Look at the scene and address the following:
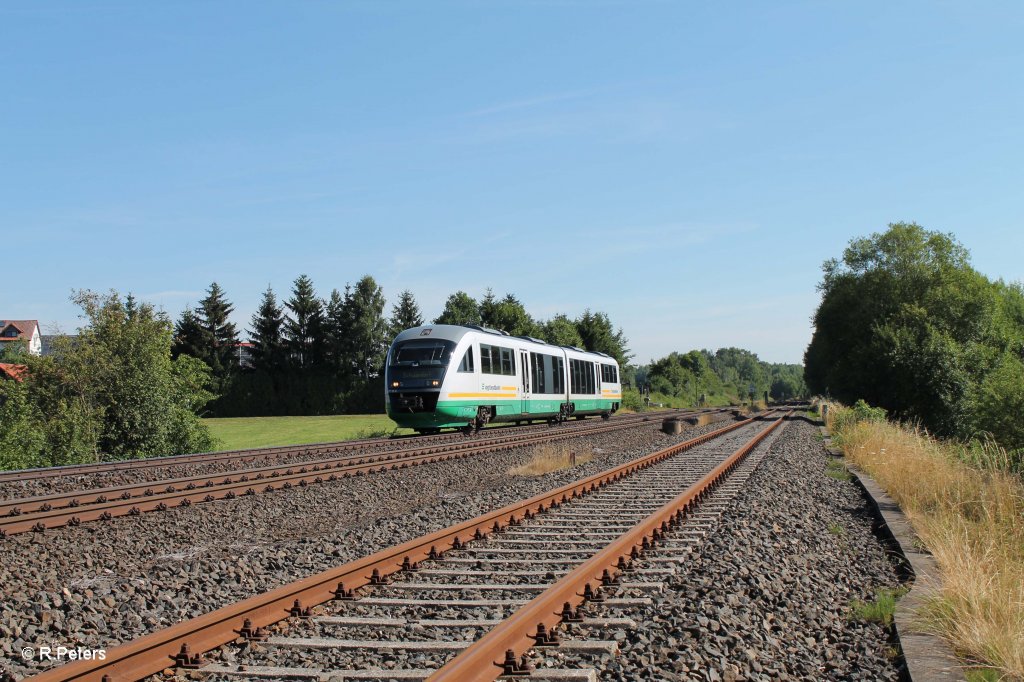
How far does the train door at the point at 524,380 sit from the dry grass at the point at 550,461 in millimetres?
8775

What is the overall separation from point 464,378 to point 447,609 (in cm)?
1793

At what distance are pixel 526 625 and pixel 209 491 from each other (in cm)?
800

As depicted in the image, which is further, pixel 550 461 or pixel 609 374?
pixel 609 374

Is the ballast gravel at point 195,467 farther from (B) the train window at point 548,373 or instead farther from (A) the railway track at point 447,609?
(A) the railway track at point 447,609

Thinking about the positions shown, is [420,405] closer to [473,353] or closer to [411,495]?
[473,353]

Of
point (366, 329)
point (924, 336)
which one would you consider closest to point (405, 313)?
point (366, 329)

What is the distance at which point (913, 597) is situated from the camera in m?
5.81

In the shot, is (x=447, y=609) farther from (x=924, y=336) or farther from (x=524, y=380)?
(x=924, y=336)

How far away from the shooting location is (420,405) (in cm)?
2306

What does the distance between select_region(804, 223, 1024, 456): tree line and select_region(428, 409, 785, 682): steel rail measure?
837 inches

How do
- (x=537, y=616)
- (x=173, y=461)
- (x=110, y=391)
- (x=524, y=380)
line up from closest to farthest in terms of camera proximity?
(x=537, y=616) < (x=173, y=461) < (x=110, y=391) < (x=524, y=380)

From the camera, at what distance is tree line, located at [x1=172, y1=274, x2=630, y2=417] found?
64.3 m

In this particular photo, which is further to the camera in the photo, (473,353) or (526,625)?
(473,353)

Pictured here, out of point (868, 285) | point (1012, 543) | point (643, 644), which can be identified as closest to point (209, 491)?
point (643, 644)
